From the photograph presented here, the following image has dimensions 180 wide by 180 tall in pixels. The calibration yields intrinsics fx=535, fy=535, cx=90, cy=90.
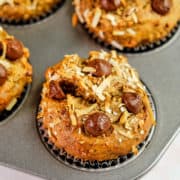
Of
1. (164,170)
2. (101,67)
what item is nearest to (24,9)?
(101,67)

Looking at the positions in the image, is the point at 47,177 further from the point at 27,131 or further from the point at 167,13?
the point at 167,13

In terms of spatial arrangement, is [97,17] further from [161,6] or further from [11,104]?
[11,104]

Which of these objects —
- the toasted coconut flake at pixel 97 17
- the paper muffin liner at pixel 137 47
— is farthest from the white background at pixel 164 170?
the toasted coconut flake at pixel 97 17

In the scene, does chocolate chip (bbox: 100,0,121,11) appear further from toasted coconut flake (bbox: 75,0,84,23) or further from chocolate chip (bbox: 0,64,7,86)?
chocolate chip (bbox: 0,64,7,86)

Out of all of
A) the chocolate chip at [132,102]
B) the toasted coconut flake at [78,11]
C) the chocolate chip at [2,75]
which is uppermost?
the toasted coconut flake at [78,11]

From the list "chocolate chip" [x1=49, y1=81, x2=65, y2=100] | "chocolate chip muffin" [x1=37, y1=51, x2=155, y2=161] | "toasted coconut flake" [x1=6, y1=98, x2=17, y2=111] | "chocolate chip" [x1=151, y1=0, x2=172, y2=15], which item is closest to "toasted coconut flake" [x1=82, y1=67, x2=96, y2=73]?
"chocolate chip muffin" [x1=37, y1=51, x2=155, y2=161]

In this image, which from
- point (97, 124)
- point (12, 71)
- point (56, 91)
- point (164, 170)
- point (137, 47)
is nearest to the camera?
point (97, 124)

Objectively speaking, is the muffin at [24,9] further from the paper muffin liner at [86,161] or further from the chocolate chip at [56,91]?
the paper muffin liner at [86,161]
